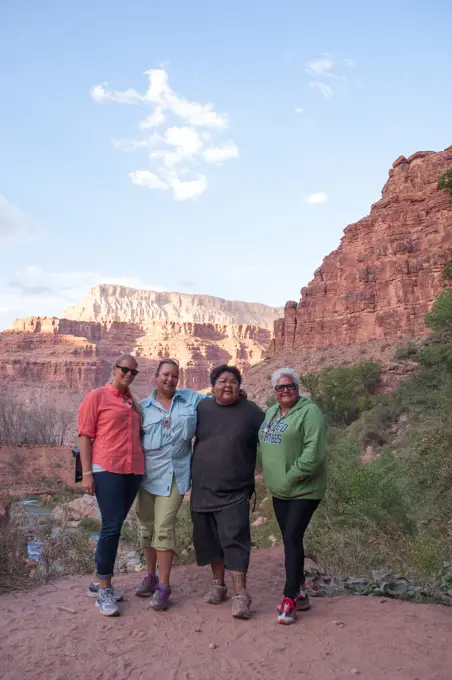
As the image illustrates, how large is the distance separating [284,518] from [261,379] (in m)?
47.5

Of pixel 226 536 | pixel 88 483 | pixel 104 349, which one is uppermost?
pixel 104 349

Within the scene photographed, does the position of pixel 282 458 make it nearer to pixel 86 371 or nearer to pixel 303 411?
pixel 303 411

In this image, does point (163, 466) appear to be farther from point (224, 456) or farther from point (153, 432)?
point (224, 456)

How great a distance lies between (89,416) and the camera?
4098mm

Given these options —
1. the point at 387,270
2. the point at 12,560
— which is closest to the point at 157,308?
the point at 387,270

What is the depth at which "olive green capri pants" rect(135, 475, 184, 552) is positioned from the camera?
408 cm

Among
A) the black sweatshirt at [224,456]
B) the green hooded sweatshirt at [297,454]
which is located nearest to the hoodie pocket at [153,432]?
the black sweatshirt at [224,456]

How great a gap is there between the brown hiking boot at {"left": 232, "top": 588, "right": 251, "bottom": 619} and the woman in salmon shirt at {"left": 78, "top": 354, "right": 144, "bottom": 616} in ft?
2.79

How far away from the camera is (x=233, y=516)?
159 inches

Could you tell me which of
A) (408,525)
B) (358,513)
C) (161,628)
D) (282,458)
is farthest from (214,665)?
(408,525)

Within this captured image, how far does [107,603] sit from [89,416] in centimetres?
134

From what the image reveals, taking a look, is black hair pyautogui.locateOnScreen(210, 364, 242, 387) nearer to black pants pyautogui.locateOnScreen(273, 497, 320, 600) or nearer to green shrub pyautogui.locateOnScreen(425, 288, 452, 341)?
black pants pyautogui.locateOnScreen(273, 497, 320, 600)

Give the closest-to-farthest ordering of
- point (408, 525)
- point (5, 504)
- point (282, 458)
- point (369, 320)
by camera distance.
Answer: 1. point (282, 458)
2. point (5, 504)
3. point (408, 525)
4. point (369, 320)

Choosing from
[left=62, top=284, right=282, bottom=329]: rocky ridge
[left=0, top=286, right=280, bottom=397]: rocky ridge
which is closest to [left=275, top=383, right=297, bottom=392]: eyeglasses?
[left=0, top=286, right=280, bottom=397]: rocky ridge
